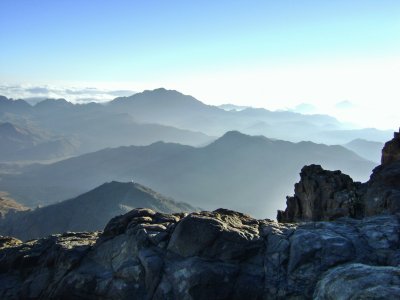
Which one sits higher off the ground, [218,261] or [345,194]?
[345,194]

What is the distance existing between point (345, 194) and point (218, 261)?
21413mm

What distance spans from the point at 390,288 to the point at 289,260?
27.5ft

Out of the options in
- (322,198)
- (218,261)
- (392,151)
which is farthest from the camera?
(322,198)

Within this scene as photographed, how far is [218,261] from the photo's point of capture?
2709 cm

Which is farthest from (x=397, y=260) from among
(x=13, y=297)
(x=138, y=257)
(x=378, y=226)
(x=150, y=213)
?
(x=13, y=297)

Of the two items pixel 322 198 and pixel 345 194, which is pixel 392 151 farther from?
pixel 322 198

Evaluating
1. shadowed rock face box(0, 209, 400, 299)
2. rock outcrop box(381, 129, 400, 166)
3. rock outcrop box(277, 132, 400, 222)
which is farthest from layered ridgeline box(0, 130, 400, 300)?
rock outcrop box(381, 129, 400, 166)

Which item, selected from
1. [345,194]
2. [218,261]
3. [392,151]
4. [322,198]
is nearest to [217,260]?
[218,261]

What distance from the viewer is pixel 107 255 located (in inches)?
1238

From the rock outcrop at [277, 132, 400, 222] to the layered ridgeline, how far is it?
53cm

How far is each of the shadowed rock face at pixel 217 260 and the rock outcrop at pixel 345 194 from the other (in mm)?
6795

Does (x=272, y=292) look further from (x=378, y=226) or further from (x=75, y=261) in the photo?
(x=75, y=261)

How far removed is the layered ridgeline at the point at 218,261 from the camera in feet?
79.9

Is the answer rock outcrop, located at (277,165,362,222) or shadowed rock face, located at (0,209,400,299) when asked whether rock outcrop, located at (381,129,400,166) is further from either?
shadowed rock face, located at (0,209,400,299)
